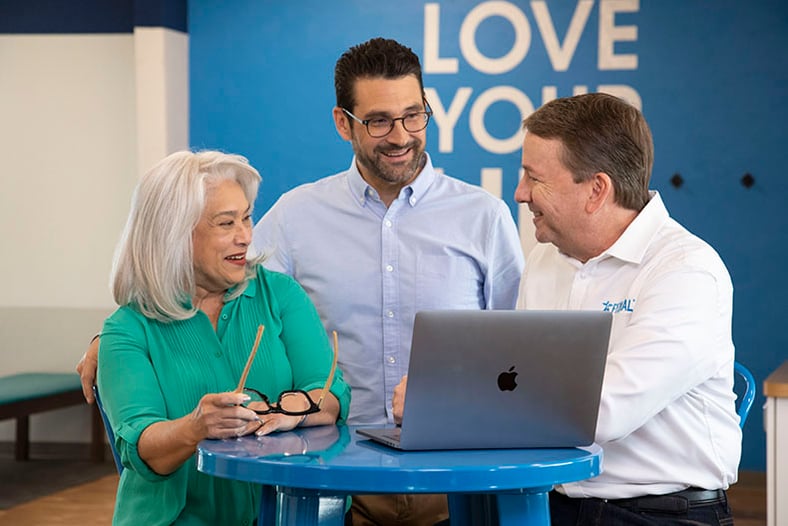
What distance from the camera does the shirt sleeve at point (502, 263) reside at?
3.16m

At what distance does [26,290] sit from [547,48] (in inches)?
142

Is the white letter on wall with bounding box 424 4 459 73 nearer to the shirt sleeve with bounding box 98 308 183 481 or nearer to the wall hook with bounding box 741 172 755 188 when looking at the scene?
the wall hook with bounding box 741 172 755 188

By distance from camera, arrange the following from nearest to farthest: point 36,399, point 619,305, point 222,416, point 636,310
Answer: point 222,416 < point 636,310 < point 619,305 < point 36,399

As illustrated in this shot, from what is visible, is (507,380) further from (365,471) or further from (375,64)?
(375,64)

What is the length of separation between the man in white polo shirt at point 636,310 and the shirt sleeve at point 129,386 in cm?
88

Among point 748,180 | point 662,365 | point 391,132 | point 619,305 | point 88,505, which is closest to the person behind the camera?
point 662,365

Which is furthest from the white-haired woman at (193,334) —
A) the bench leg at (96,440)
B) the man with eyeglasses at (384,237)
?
the bench leg at (96,440)

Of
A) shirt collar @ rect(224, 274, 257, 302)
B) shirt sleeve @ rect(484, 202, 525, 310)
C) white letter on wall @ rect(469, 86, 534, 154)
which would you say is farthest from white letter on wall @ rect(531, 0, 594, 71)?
shirt collar @ rect(224, 274, 257, 302)

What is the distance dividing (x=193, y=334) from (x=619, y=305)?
3.00 ft

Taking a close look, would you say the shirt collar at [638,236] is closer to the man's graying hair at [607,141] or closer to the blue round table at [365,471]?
the man's graying hair at [607,141]

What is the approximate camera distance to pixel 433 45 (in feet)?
21.5

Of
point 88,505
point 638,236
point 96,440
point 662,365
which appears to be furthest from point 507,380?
point 96,440

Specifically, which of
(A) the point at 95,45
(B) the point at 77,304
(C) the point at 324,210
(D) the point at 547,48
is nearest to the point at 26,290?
(B) the point at 77,304

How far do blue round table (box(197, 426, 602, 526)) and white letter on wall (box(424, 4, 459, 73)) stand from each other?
4.60m
